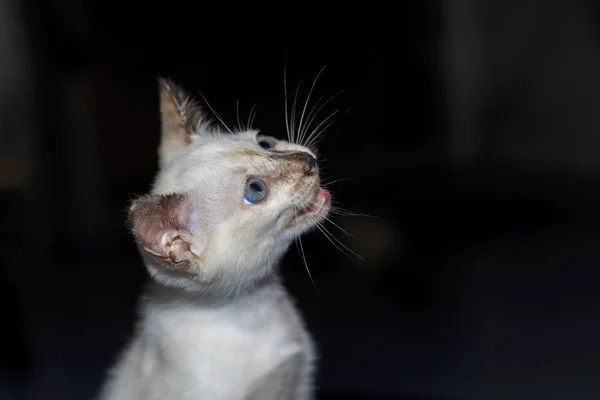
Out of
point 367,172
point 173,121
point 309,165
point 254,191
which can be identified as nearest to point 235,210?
point 254,191

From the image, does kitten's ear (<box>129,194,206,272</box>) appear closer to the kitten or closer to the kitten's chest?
the kitten

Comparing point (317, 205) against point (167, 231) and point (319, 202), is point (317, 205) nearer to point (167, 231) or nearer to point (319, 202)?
point (319, 202)

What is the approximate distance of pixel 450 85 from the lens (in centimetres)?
274

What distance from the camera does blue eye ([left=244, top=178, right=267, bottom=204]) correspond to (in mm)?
1265

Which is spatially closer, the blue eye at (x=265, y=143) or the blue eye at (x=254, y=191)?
the blue eye at (x=254, y=191)

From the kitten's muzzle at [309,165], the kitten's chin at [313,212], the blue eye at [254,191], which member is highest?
the kitten's muzzle at [309,165]

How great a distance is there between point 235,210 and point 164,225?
0.60ft

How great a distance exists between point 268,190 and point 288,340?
32 centimetres

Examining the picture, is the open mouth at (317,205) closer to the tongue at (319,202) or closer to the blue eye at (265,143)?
the tongue at (319,202)

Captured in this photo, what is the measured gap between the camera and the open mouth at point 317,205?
1.30 meters

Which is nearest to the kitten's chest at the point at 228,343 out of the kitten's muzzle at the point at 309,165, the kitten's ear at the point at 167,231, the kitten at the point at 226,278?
the kitten at the point at 226,278

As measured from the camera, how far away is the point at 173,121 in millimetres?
1479

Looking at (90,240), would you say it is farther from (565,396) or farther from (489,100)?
(565,396)

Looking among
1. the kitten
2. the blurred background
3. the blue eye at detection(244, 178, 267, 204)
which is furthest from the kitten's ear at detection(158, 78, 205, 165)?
the blurred background
